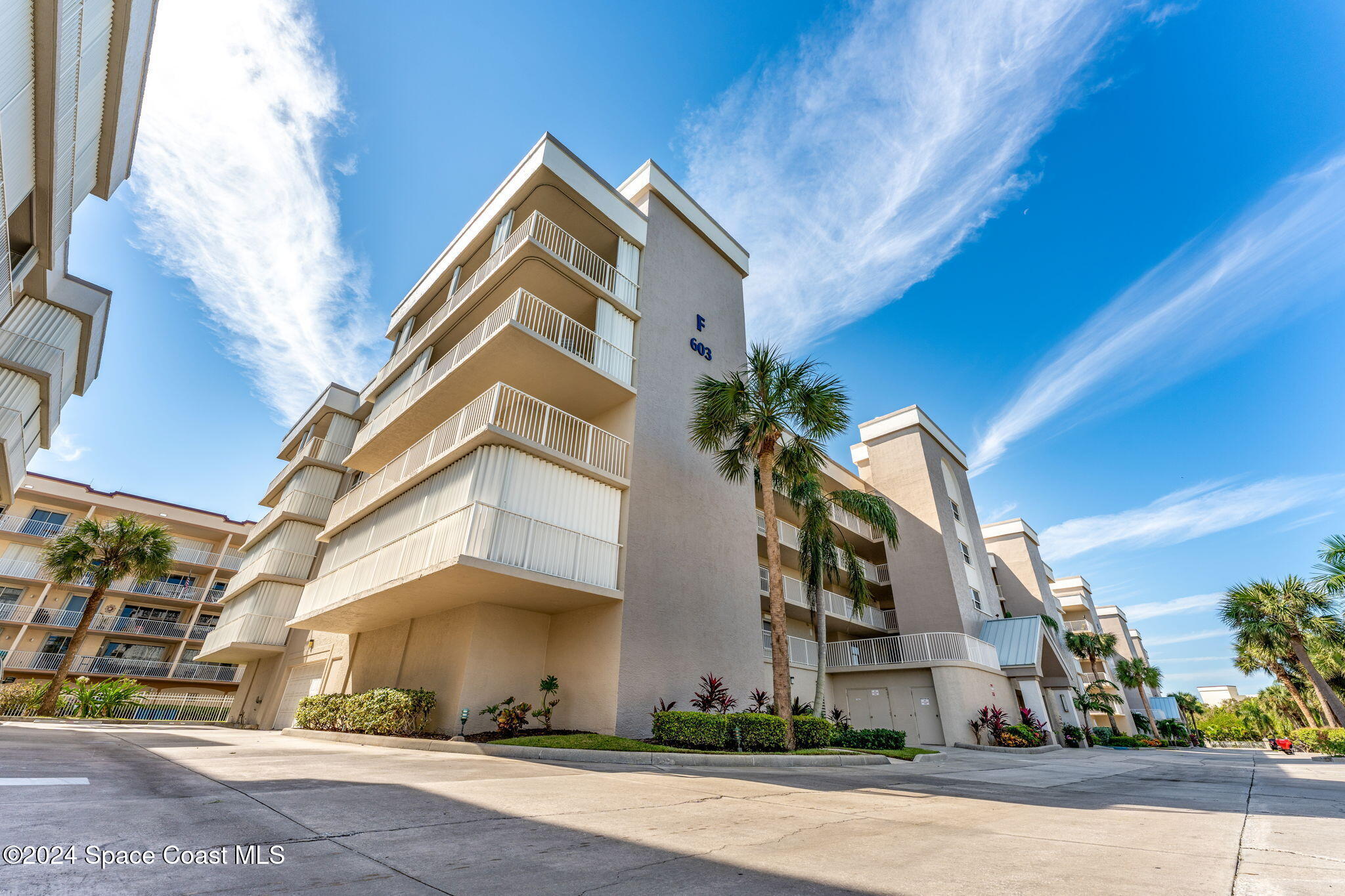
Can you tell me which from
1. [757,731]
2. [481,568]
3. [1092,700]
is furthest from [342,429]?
[1092,700]

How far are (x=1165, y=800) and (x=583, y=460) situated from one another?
39.5ft

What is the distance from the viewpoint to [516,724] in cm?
1194

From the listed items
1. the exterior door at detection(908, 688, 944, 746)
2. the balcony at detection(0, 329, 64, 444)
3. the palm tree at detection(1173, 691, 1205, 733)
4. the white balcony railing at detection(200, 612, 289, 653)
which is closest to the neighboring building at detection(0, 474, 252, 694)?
the white balcony railing at detection(200, 612, 289, 653)

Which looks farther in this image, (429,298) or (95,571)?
(95,571)

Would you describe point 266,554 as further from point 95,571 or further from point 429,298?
point 429,298

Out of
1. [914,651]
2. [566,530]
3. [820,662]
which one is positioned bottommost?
[820,662]

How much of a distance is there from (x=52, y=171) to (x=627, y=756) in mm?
16035

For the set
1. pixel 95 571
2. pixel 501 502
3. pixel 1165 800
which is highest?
pixel 95 571

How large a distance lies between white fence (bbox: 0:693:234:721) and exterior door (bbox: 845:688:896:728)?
98.8 ft

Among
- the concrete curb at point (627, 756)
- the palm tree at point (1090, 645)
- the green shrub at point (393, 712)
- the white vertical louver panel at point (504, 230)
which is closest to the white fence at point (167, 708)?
the green shrub at point (393, 712)

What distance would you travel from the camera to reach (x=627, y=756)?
9695 mm

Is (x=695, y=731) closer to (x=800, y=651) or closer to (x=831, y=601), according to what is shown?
(x=800, y=651)

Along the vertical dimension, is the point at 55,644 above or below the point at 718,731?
above

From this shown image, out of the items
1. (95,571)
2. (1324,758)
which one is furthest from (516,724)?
(1324,758)
